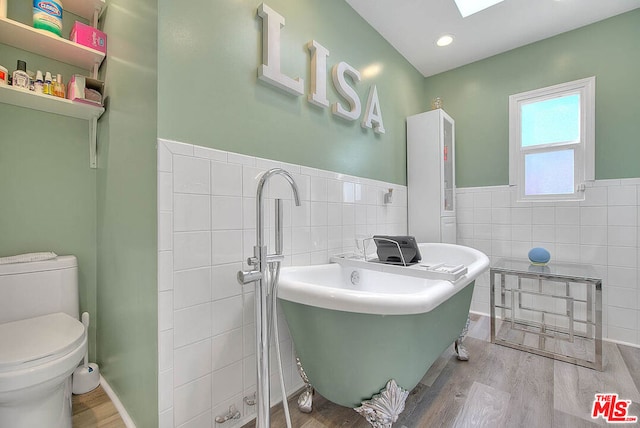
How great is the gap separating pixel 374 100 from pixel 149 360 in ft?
7.21

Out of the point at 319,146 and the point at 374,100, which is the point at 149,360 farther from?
the point at 374,100

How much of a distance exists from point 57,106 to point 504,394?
2.93 meters

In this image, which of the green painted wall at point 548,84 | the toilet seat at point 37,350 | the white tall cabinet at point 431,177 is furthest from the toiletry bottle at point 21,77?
the green painted wall at point 548,84

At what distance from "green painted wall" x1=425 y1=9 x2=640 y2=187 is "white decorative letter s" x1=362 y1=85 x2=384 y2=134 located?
1133 millimetres

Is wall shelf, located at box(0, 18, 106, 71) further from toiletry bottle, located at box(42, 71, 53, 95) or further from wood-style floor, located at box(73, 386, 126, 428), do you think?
wood-style floor, located at box(73, 386, 126, 428)

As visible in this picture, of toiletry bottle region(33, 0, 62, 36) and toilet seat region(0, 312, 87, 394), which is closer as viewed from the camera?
toilet seat region(0, 312, 87, 394)

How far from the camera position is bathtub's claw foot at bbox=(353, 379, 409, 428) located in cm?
109

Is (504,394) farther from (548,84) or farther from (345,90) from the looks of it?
(548,84)

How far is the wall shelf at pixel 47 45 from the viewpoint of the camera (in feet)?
4.36

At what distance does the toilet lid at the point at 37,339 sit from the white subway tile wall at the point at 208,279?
1.33ft

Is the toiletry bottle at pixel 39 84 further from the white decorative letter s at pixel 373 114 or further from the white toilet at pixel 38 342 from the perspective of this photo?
the white decorative letter s at pixel 373 114

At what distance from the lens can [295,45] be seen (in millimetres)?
1619

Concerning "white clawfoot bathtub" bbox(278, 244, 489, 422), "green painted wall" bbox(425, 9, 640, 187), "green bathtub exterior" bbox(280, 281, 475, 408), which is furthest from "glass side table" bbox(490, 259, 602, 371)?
"green bathtub exterior" bbox(280, 281, 475, 408)

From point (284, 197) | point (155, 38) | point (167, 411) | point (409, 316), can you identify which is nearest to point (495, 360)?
point (409, 316)
